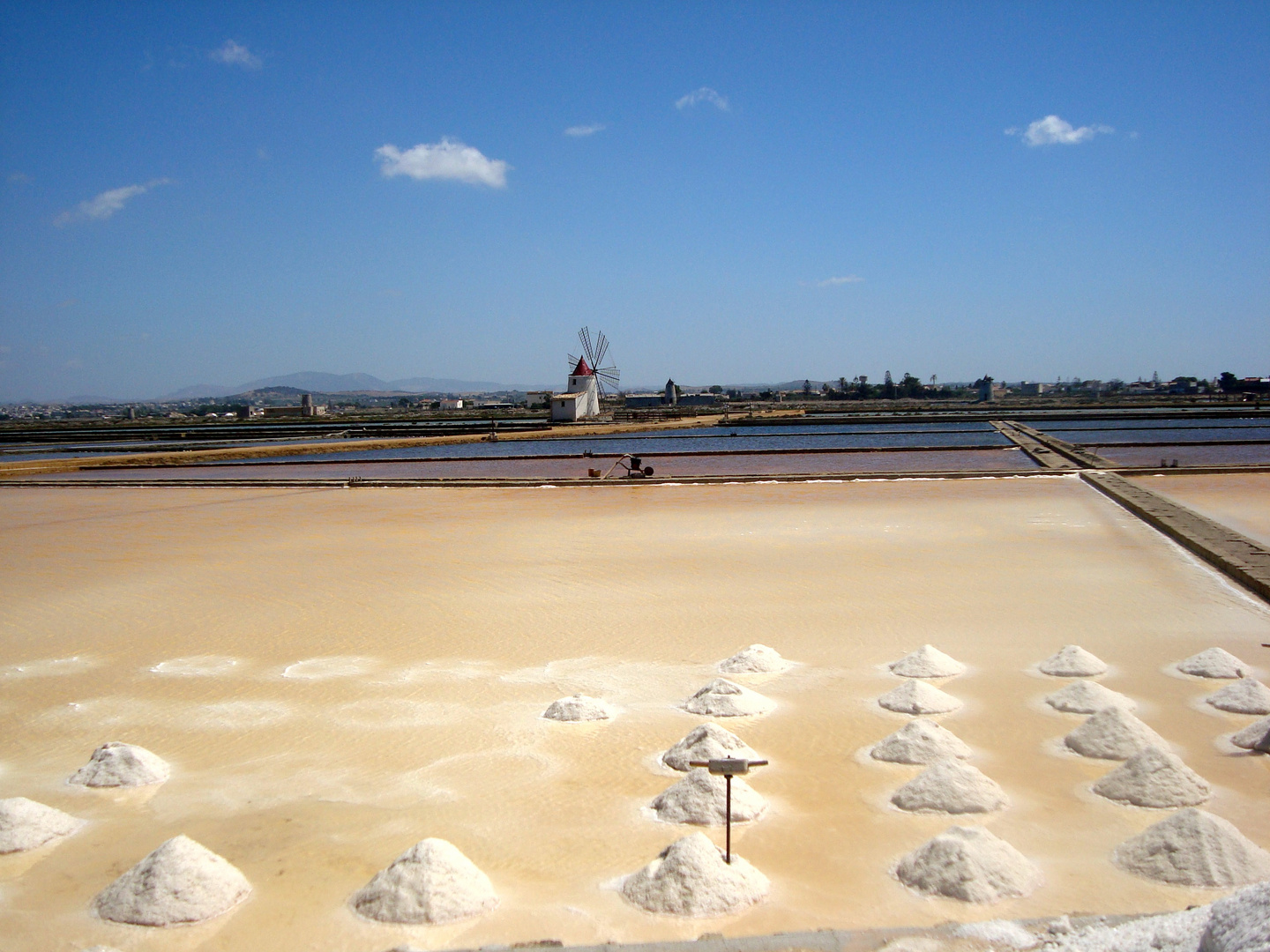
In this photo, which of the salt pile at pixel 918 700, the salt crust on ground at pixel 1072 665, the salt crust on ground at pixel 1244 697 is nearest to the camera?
the salt crust on ground at pixel 1244 697

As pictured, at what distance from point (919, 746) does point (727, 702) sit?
1.21 metres

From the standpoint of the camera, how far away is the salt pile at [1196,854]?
3.46m

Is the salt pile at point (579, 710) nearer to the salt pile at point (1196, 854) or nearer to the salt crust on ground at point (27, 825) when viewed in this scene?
the salt crust on ground at point (27, 825)

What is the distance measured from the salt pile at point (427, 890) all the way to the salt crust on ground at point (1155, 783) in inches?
113

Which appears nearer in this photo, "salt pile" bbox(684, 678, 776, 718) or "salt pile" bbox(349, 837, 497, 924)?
"salt pile" bbox(349, 837, 497, 924)

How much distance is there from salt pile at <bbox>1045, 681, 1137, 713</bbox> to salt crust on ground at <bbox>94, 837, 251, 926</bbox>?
4454 millimetres

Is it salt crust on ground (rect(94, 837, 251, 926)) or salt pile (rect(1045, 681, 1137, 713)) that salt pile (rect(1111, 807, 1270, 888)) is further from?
salt crust on ground (rect(94, 837, 251, 926))

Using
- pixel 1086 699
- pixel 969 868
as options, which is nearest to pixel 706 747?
pixel 969 868

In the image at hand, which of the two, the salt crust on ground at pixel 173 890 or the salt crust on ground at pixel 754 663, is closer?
the salt crust on ground at pixel 173 890

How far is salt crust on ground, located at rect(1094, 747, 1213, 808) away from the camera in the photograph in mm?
4152

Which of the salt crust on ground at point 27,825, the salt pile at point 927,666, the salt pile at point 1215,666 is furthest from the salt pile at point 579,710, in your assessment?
the salt pile at point 1215,666

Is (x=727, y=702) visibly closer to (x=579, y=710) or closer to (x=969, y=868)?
(x=579, y=710)

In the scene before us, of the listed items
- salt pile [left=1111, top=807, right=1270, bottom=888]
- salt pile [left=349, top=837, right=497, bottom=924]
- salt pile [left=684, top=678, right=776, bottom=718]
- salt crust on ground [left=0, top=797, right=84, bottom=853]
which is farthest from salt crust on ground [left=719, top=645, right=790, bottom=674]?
salt crust on ground [left=0, top=797, right=84, bottom=853]

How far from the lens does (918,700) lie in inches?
215
